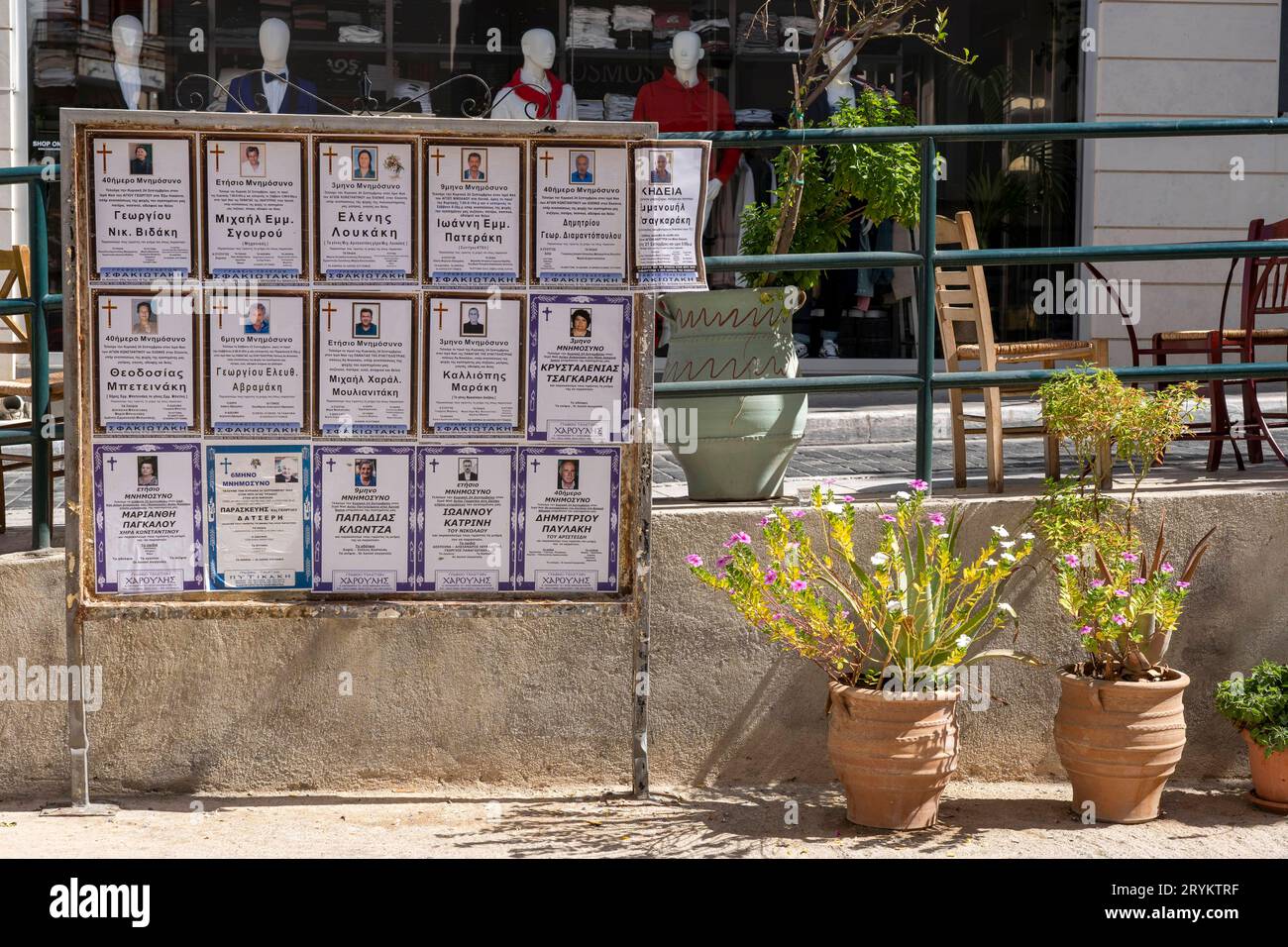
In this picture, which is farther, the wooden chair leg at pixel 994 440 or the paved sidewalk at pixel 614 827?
Answer: the wooden chair leg at pixel 994 440

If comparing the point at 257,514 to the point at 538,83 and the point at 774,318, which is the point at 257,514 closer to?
the point at 774,318

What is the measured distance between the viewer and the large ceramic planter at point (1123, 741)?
4680mm

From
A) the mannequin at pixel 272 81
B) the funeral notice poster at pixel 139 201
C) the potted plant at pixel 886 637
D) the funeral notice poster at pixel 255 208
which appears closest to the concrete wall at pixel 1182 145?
the mannequin at pixel 272 81

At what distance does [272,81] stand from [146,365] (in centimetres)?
767

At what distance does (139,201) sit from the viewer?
4492mm

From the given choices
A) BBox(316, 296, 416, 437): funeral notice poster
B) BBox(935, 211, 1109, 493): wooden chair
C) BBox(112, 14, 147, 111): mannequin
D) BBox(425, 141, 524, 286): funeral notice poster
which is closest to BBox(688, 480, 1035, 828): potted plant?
BBox(935, 211, 1109, 493): wooden chair

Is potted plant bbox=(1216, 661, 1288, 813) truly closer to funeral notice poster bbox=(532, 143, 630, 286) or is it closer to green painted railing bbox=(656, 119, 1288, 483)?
green painted railing bbox=(656, 119, 1288, 483)

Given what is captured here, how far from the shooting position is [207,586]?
15.2ft

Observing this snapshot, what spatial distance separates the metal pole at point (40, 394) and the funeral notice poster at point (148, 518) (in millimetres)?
491

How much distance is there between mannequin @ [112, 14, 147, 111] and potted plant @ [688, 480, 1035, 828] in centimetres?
861

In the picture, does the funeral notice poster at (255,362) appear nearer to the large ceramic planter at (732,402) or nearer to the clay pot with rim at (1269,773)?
the large ceramic planter at (732,402)

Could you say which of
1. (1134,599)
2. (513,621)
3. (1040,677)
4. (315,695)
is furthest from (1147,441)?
(315,695)

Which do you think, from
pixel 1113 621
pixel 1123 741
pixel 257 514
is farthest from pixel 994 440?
pixel 257 514

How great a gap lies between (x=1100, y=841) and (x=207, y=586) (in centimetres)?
292
